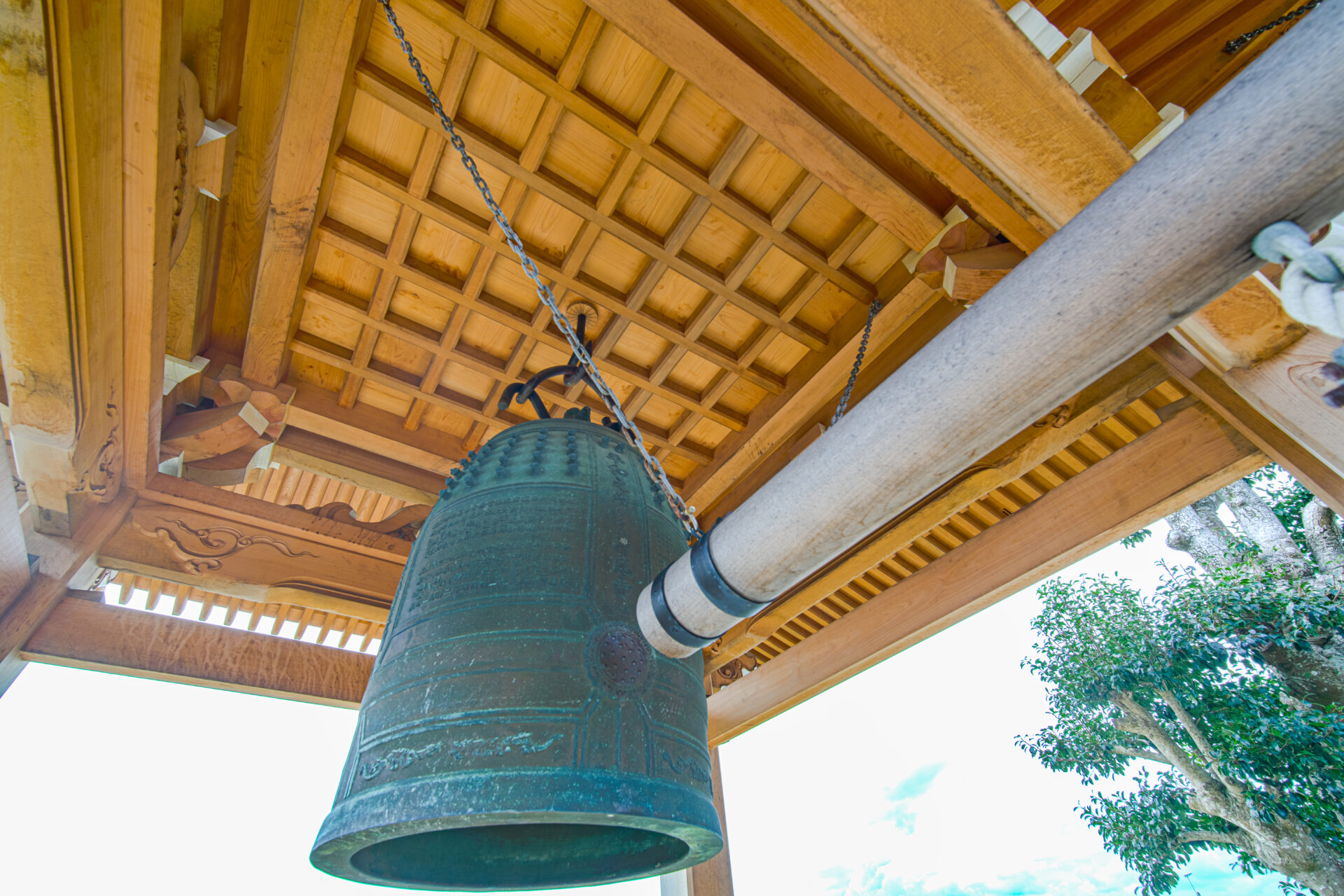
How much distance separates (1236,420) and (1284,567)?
19.5 ft

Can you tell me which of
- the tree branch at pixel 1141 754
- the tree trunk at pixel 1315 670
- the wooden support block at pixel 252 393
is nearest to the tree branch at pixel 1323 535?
the tree trunk at pixel 1315 670

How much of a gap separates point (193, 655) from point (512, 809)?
254 centimetres

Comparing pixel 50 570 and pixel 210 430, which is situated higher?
pixel 210 430

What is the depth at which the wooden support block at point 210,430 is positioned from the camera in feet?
8.46

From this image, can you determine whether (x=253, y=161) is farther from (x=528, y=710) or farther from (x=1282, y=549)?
(x=1282, y=549)

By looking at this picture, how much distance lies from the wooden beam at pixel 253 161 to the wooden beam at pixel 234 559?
730mm

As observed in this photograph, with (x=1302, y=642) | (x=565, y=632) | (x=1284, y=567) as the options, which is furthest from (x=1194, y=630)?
(x=565, y=632)

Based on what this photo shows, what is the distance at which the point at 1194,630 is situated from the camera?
606 centimetres

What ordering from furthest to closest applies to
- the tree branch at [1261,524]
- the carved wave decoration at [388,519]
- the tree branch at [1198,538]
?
the tree branch at [1198,538] → the tree branch at [1261,524] → the carved wave decoration at [388,519]

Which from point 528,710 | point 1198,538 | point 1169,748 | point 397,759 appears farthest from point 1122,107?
point 1198,538

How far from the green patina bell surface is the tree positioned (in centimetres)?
602

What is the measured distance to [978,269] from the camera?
2.01m

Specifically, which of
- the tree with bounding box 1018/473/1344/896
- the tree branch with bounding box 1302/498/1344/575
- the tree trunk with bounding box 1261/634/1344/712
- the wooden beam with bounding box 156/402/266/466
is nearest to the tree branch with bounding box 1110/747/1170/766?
the tree with bounding box 1018/473/1344/896

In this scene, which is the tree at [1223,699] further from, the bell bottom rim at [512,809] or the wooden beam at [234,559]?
the wooden beam at [234,559]
